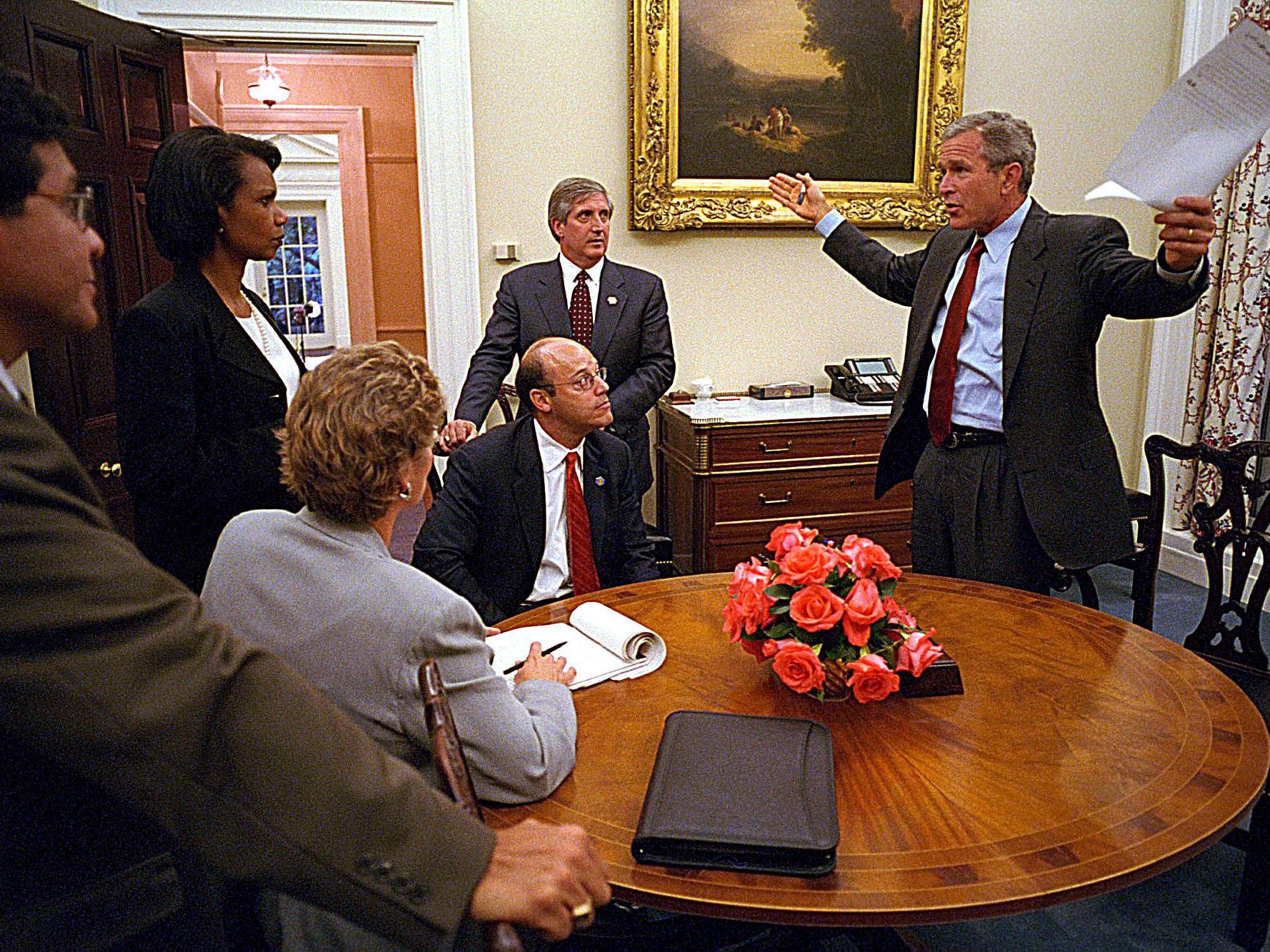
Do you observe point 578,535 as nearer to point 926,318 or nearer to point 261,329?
point 261,329

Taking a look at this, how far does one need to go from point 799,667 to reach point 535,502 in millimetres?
1067

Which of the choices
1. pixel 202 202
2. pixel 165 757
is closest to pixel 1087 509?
pixel 202 202

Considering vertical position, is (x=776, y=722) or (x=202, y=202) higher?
(x=202, y=202)

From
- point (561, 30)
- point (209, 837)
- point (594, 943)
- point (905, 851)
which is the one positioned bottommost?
point (594, 943)

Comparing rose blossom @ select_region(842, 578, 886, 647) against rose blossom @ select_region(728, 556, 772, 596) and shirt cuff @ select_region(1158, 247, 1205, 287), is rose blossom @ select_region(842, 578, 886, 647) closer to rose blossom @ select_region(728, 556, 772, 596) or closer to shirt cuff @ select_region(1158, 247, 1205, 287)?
rose blossom @ select_region(728, 556, 772, 596)

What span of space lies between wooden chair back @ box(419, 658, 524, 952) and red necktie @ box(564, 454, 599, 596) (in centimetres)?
143

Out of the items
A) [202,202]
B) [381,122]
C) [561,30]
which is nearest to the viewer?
[202,202]

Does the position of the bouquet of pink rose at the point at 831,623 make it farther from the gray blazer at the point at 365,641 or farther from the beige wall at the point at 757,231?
the beige wall at the point at 757,231

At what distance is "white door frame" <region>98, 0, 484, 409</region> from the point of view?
12.8 ft

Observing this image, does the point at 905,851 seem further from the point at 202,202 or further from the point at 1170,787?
the point at 202,202

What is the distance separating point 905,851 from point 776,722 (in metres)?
0.31

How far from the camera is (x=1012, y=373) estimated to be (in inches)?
109

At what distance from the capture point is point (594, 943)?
182 centimetres

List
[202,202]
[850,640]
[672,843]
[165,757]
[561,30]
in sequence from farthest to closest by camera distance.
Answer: [561,30] < [202,202] < [850,640] < [672,843] < [165,757]
